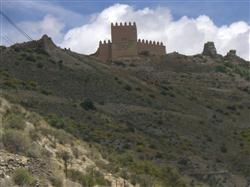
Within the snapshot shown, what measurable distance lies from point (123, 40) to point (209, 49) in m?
22.9

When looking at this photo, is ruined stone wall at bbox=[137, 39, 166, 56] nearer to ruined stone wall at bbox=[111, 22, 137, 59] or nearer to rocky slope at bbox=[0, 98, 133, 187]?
ruined stone wall at bbox=[111, 22, 137, 59]

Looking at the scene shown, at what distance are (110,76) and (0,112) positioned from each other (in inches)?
1737

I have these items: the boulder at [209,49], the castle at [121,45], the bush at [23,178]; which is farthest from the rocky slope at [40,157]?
the boulder at [209,49]

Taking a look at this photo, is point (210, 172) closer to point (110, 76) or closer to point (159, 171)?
point (159, 171)

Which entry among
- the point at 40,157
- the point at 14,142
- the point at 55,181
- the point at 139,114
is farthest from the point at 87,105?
the point at 55,181

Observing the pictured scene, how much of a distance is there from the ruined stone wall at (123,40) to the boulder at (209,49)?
19.3 metres

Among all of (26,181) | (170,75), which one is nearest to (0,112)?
(26,181)

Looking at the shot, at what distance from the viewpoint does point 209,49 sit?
121688 mm

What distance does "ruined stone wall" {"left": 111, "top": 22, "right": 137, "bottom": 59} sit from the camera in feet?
344

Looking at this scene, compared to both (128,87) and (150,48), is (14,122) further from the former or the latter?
(150,48)

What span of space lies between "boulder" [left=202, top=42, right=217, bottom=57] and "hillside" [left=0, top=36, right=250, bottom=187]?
29529mm

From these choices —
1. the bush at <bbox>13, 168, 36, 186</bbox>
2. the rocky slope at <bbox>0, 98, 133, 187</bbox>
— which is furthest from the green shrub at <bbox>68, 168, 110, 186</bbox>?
the bush at <bbox>13, 168, 36, 186</bbox>

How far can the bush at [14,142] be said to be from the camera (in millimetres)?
20672

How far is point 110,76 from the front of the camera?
225 feet
